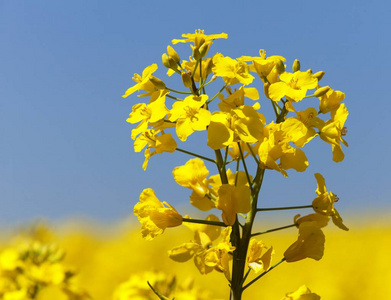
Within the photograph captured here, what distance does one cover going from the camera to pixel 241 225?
1.64m

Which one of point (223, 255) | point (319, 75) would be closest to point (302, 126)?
point (319, 75)

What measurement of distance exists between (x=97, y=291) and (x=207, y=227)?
392 centimetres

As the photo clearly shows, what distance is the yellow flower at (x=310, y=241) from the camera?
1666 mm

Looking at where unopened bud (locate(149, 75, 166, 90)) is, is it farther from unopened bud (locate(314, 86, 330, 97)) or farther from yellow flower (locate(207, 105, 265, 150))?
unopened bud (locate(314, 86, 330, 97))

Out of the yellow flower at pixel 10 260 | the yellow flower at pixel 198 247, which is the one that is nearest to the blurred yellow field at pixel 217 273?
the yellow flower at pixel 10 260

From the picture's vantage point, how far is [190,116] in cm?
160

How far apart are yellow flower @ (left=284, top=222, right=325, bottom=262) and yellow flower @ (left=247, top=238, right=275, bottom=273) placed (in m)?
0.10

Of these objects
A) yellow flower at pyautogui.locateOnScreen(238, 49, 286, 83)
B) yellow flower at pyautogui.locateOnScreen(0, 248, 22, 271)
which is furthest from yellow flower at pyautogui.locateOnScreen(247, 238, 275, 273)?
yellow flower at pyautogui.locateOnScreen(0, 248, 22, 271)

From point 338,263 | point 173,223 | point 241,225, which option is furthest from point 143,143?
point 338,263

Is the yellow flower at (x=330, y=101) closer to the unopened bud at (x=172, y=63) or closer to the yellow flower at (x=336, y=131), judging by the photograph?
the yellow flower at (x=336, y=131)

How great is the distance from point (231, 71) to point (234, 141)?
23 cm

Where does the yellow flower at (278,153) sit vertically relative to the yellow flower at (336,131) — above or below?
below

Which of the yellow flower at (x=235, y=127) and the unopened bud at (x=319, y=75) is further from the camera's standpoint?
the unopened bud at (x=319, y=75)

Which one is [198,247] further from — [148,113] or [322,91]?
[322,91]
